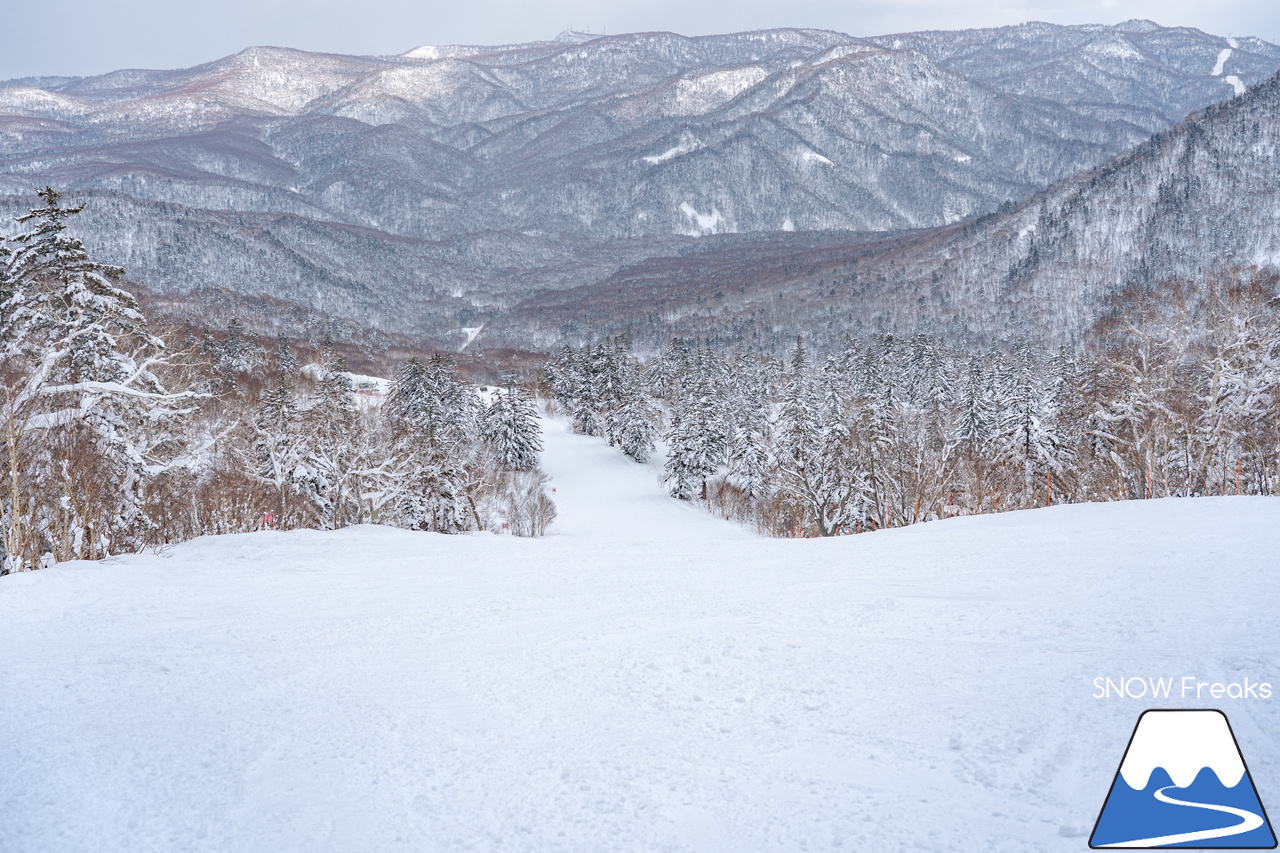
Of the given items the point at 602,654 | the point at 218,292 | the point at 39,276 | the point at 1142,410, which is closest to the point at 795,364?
the point at 1142,410

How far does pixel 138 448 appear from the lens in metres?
19.4

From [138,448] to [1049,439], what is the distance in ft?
120

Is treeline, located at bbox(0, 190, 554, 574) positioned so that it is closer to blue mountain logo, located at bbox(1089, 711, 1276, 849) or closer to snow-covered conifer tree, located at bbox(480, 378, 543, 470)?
blue mountain logo, located at bbox(1089, 711, 1276, 849)

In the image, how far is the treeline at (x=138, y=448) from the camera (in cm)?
1165

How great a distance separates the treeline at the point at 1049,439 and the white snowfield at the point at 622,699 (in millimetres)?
14990

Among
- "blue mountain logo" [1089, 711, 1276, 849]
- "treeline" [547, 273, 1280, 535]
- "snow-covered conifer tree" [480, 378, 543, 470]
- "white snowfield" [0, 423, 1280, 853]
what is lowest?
"snow-covered conifer tree" [480, 378, 543, 470]

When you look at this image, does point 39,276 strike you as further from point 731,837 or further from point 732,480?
point 732,480

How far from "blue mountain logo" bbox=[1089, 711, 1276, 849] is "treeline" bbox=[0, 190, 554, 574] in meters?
13.6

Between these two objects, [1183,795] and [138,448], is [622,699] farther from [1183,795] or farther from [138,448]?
[138,448]

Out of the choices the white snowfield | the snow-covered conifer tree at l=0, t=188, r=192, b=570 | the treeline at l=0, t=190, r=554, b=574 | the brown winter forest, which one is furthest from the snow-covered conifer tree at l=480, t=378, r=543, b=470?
the white snowfield

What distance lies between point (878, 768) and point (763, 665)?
184 cm

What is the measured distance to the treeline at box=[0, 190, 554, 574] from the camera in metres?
11.6

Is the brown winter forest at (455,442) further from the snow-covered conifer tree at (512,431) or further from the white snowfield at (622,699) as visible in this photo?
the white snowfield at (622,699)

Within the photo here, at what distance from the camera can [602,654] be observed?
282 inches
